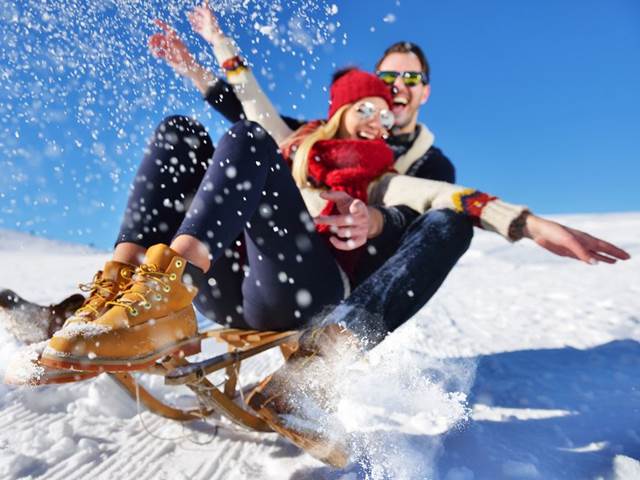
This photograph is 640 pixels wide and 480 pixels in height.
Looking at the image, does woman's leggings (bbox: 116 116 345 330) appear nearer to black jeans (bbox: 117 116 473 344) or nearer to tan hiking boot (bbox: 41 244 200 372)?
black jeans (bbox: 117 116 473 344)

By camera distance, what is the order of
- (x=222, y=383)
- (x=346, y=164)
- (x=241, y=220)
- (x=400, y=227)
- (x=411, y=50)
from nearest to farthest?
1. (x=241, y=220)
2. (x=222, y=383)
3. (x=400, y=227)
4. (x=346, y=164)
5. (x=411, y=50)

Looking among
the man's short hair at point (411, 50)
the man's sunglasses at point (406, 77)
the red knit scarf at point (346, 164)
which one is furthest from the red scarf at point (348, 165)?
the man's short hair at point (411, 50)

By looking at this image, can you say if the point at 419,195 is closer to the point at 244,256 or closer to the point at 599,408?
the point at 244,256

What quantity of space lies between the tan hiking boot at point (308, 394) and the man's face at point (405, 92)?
5.34 feet

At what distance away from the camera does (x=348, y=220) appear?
4.36 ft

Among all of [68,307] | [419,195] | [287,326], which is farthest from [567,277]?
[68,307]

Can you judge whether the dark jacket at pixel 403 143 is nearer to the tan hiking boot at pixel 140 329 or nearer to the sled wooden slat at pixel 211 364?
the sled wooden slat at pixel 211 364

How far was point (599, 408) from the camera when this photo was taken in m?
1.63

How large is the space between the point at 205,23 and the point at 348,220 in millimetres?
1707

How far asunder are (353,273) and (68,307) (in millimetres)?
915

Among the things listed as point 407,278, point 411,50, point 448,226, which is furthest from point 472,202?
point 411,50

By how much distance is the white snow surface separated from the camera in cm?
129

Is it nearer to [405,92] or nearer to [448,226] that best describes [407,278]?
[448,226]

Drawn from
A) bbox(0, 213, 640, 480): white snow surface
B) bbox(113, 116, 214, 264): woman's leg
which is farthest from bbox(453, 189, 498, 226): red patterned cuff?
bbox(113, 116, 214, 264): woman's leg
